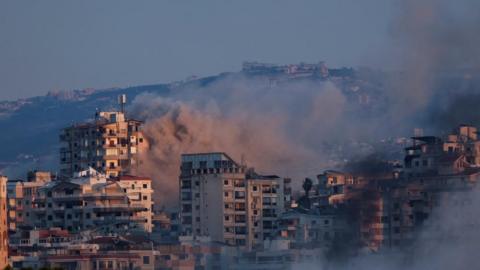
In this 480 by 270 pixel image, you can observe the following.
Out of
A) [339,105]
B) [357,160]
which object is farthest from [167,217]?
[339,105]

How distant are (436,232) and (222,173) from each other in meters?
15.8

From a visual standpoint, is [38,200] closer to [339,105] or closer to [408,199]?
[408,199]

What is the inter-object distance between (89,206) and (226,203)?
16.9 feet

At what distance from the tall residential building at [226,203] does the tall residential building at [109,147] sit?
39.2ft

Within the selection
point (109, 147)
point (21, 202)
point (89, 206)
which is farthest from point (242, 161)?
point (89, 206)

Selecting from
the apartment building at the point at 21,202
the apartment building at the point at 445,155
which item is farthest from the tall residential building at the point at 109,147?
the apartment building at the point at 445,155

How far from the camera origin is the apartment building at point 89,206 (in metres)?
98.2

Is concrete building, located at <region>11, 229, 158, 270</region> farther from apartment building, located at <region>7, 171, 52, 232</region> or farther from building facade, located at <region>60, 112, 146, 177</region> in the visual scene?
building facade, located at <region>60, 112, 146, 177</region>

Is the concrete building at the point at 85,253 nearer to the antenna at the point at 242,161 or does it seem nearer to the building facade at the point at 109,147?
the antenna at the point at 242,161

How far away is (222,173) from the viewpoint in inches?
3888

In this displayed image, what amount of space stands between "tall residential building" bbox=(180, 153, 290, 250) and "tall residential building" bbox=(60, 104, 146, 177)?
11.9m

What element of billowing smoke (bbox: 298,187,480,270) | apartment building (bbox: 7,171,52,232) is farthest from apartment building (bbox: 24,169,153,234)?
billowing smoke (bbox: 298,187,480,270)

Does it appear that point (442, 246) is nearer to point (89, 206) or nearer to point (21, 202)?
point (89, 206)

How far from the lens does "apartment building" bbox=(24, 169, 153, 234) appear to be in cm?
9825
